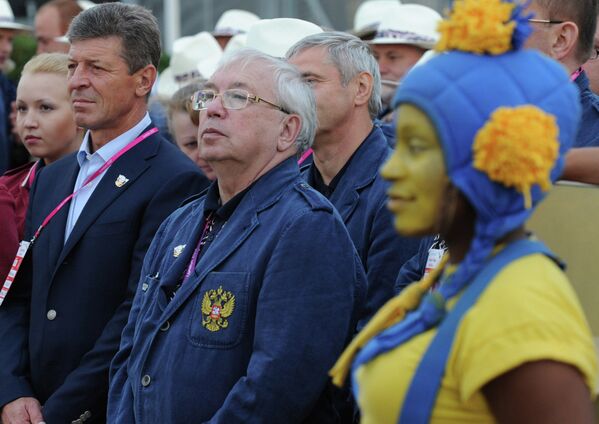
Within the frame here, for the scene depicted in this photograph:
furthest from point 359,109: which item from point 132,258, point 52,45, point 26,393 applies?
point 52,45

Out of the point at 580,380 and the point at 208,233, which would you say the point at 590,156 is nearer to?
the point at 580,380

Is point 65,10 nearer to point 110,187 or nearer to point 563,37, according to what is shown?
point 110,187

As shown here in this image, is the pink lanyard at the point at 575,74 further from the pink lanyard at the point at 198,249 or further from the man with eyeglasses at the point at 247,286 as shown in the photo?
the pink lanyard at the point at 198,249

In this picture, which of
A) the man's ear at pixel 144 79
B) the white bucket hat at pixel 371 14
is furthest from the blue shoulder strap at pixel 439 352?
the white bucket hat at pixel 371 14

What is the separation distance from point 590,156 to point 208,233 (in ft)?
4.64

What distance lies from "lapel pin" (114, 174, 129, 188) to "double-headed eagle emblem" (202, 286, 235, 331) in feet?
4.04

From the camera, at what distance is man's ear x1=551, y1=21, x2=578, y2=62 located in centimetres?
364

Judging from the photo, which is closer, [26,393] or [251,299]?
[251,299]

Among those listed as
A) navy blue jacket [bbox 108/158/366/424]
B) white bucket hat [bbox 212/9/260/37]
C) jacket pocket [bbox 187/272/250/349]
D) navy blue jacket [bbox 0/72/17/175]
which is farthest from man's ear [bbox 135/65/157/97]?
white bucket hat [bbox 212/9/260/37]

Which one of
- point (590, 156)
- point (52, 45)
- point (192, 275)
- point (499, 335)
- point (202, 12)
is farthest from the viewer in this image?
point (202, 12)

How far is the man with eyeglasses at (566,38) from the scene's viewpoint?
3.63m

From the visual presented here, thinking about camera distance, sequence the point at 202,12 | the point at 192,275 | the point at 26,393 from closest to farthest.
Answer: the point at 192,275
the point at 26,393
the point at 202,12

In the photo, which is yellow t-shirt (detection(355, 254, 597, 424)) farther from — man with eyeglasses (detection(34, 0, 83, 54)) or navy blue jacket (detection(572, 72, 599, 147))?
man with eyeglasses (detection(34, 0, 83, 54))

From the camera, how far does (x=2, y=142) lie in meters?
7.76
